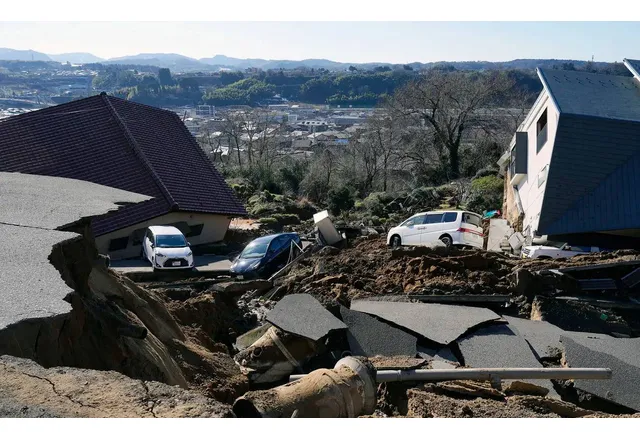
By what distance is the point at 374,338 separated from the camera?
A: 1171cm

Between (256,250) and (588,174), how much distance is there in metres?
11.5

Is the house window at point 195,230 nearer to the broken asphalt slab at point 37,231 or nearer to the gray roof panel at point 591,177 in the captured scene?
the gray roof panel at point 591,177

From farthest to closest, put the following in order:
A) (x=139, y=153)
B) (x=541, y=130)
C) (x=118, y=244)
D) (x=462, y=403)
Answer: (x=139, y=153)
(x=118, y=244)
(x=541, y=130)
(x=462, y=403)

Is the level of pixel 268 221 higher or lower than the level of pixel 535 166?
lower

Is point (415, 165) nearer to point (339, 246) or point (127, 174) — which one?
point (127, 174)

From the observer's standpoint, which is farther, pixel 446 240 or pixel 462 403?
pixel 446 240

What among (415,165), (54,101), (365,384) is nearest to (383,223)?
(415,165)

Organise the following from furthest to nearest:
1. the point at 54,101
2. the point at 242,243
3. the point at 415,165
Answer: the point at 54,101 → the point at 415,165 → the point at 242,243

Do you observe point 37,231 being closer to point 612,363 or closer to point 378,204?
point 612,363

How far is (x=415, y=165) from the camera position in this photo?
2026 inches

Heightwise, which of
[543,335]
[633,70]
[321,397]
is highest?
[633,70]

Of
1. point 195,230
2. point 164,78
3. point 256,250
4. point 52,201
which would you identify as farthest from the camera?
point 164,78

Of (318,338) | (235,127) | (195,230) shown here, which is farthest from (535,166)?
(235,127)

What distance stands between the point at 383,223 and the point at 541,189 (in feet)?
35.7
